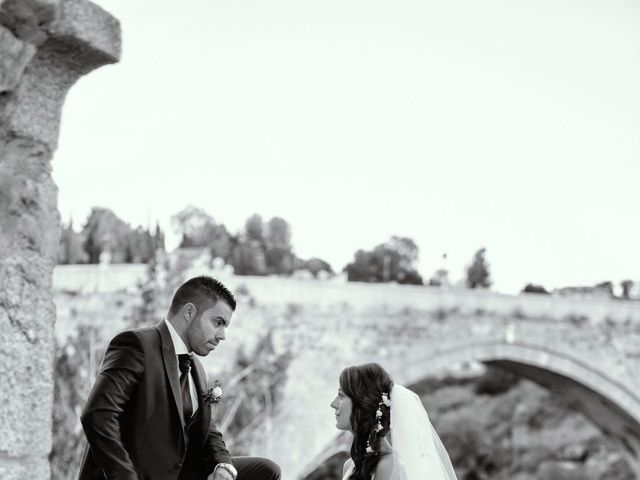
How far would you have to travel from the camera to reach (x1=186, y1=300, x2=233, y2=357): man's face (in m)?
1.64

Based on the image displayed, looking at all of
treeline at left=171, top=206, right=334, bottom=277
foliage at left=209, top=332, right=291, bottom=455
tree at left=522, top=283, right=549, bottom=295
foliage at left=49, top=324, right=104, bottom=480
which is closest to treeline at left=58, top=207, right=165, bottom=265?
treeline at left=171, top=206, right=334, bottom=277

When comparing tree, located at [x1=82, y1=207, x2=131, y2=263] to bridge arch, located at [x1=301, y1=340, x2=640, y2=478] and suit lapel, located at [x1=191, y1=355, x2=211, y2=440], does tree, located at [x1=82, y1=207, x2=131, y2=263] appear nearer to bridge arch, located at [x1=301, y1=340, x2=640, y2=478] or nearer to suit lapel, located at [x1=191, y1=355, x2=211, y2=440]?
bridge arch, located at [x1=301, y1=340, x2=640, y2=478]

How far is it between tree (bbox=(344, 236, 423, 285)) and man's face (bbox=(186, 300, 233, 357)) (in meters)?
20.7

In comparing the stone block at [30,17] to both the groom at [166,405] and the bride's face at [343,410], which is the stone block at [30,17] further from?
the bride's face at [343,410]

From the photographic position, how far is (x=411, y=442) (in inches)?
88.4

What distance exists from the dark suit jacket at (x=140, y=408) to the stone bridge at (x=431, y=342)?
36.2 feet

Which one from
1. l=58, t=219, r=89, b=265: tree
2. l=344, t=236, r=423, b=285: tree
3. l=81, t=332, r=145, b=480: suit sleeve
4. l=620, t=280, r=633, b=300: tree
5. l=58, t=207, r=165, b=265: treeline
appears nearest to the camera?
l=81, t=332, r=145, b=480: suit sleeve

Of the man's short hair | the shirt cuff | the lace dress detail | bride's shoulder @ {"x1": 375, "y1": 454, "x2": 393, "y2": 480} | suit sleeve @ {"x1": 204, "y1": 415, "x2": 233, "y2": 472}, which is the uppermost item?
the man's short hair

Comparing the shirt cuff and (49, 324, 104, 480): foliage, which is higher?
the shirt cuff

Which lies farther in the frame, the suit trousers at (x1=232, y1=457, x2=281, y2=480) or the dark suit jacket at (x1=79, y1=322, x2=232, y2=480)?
the suit trousers at (x1=232, y1=457, x2=281, y2=480)

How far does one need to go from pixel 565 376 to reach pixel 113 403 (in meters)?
16.8

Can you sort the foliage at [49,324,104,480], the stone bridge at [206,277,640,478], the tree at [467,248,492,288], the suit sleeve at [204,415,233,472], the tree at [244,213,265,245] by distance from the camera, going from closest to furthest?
the suit sleeve at [204,415,233,472]
the foliage at [49,324,104,480]
the stone bridge at [206,277,640,478]
the tree at [244,213,265,245]
the tree at [467,248,492,288]

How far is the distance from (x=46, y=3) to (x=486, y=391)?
1752 cm

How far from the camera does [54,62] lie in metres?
1.56
